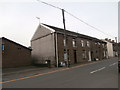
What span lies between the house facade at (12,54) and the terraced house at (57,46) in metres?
3.85

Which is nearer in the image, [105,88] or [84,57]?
[105,88]

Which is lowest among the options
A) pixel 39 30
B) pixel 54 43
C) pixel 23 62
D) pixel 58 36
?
pixel 23 62

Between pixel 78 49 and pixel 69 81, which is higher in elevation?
pixel 78 49

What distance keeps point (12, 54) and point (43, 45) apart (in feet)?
21.6

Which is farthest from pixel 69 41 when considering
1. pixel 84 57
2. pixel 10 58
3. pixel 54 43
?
pixel 10 58

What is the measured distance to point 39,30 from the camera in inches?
949

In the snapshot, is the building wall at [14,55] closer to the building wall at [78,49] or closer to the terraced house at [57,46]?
the terraced house at [57,46]

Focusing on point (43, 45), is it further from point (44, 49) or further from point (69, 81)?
point (69, 81)

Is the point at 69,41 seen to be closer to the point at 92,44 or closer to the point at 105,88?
the point at 92,44

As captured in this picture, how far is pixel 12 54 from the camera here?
56.0 feet

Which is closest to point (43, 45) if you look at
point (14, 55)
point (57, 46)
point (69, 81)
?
point (57, 46)

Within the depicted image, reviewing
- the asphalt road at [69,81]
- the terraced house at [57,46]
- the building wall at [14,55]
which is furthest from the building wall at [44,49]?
the asphalt road at [69,81]

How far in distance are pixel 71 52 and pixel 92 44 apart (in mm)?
10328

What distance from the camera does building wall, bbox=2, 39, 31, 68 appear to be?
1609cm
